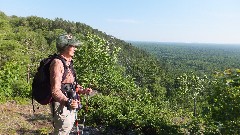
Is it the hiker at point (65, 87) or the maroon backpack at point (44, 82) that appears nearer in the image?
the hiker at point (65, 87)

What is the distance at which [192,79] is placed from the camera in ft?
265

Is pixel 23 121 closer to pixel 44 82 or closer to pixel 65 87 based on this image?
pixel 65 87

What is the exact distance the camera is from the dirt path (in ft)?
32.5

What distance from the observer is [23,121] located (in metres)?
11.0

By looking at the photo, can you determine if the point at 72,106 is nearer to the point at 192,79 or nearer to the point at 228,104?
the point at 228,104

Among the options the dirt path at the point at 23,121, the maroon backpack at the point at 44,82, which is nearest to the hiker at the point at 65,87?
the maroon backpack at the point at 44,82

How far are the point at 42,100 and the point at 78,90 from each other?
2.87ft

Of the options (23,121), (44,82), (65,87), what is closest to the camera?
(44,82)

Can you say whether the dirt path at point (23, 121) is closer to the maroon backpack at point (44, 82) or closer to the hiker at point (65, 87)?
the hiker at point (65, 87)

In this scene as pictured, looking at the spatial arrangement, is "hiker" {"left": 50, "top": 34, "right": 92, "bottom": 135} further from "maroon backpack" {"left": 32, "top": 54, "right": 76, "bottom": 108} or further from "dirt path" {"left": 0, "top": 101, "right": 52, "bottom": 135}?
"dirt path" {"left": 0, "top": 101, "right": 52, "bottom": 135}

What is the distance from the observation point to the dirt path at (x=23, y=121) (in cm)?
991

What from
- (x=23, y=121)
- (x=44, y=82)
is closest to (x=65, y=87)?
(x=44, y=82)

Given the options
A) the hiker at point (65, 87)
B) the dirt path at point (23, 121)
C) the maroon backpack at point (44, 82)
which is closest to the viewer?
the hiker at point (65, 87)

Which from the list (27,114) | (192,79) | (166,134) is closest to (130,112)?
(166,134)
